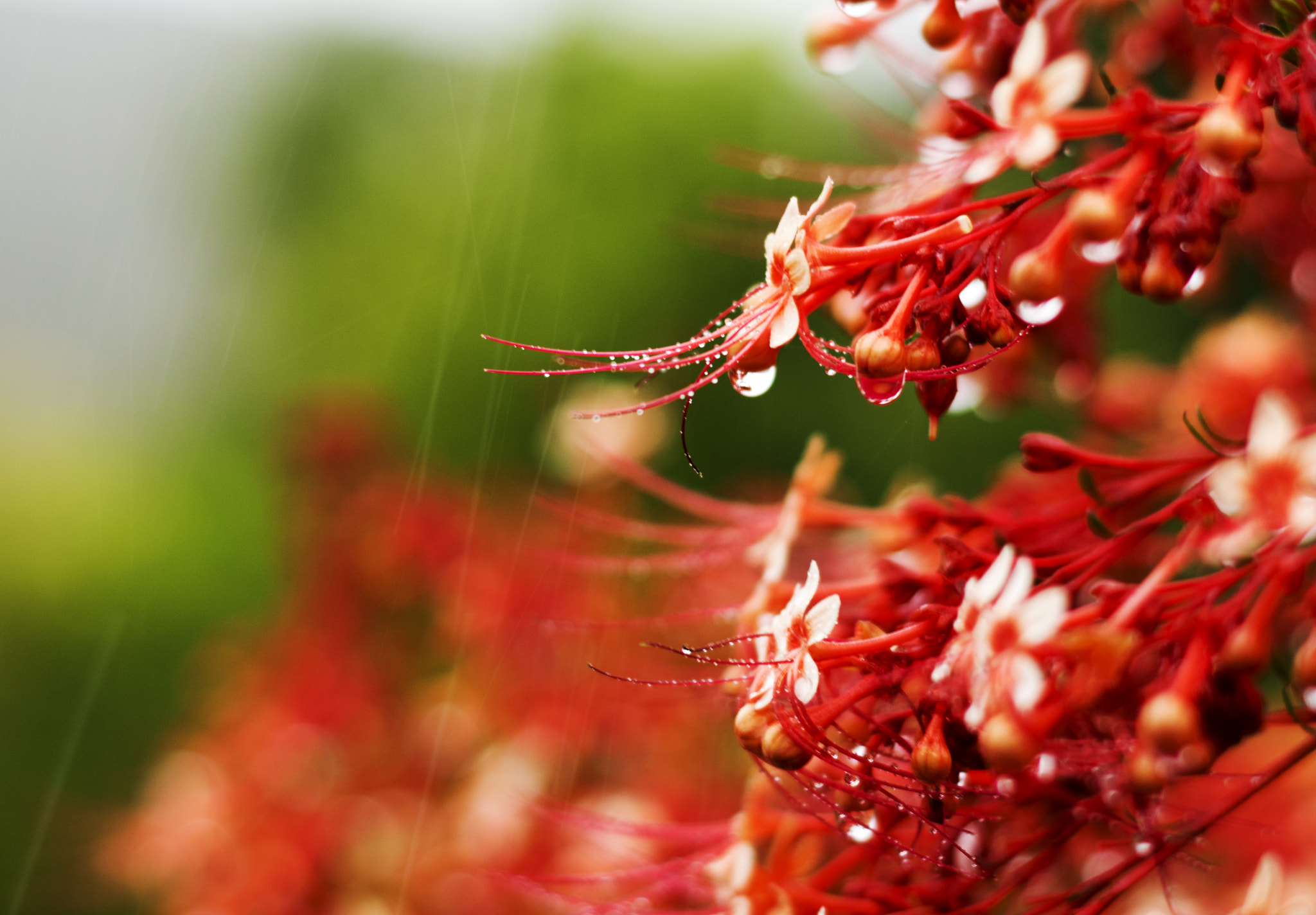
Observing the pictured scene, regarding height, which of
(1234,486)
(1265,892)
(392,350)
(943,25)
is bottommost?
(1265,892)

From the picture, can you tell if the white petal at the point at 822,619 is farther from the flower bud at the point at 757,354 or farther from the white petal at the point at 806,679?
the flower bud at the point at 757,354

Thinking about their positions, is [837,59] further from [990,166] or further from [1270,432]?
[1270,432]

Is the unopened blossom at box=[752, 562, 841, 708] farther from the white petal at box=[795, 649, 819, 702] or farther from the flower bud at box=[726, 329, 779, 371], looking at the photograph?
the flower bud at box=[726, 329, 779, 371]

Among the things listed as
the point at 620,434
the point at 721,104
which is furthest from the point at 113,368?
the point at 620,434

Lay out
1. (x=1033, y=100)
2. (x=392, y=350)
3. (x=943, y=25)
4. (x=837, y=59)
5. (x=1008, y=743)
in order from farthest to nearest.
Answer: (x=392, y=350), (x=837, y=59), (x=943, y=25), (x=1033, y=100), (x=1008, y=743)

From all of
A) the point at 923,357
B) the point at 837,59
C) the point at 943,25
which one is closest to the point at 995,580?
the point at 923,357

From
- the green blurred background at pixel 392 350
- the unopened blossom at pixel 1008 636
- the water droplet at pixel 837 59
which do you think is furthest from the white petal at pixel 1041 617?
the green blurred background at pixel 392 350
